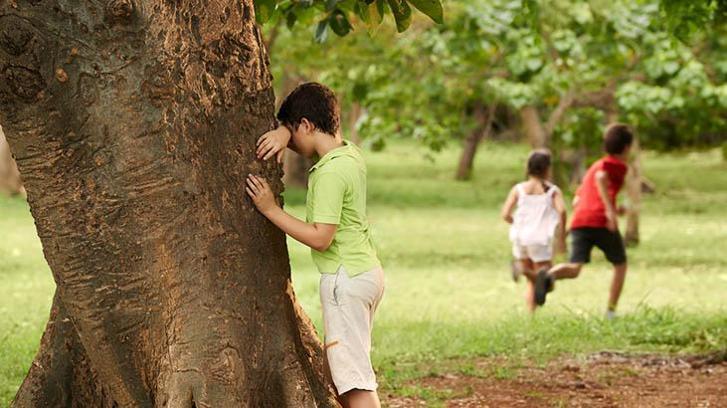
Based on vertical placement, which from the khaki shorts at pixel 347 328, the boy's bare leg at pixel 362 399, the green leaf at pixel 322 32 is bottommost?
the boy's bare leg at pixel 362 399

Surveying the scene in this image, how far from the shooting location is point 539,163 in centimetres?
1125

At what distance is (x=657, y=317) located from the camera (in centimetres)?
1008

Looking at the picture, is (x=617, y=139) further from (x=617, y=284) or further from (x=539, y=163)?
(x=617, y=284)

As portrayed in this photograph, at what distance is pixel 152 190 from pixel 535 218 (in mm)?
6569

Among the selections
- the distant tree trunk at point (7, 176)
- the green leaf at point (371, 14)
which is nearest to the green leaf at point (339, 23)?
the green leaf at point (371, 14)

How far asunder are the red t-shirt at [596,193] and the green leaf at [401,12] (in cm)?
497

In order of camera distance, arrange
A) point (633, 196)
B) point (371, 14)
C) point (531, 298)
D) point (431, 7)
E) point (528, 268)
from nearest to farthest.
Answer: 1. point (431, 7)
2. point (371, 14)
3. point (531, 298)
4. point (528, 268)
5. point (633, 196)

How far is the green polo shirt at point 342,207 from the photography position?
5.26 metres

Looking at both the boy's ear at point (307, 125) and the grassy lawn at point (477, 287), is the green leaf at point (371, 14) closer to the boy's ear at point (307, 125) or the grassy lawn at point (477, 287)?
the boy's ear at point (307, 125)

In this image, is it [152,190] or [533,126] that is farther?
[533,126]

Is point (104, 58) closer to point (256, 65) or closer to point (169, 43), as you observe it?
point (169, 43)

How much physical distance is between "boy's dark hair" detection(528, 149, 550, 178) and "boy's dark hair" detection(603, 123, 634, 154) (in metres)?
0.58

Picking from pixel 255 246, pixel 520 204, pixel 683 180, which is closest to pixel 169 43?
pixel 255 246

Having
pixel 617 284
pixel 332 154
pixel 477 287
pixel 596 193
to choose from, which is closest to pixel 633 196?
pixel 477 287
